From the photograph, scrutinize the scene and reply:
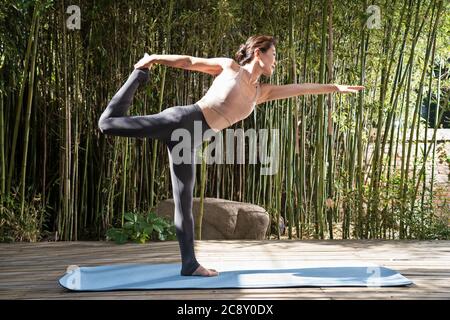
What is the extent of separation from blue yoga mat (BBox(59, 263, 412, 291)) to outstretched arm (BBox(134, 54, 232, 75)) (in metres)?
1.09

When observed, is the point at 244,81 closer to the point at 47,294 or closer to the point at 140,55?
the point at 47,294

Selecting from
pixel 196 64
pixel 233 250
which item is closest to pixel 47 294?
pixel 196 64

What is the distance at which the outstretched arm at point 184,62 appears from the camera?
3526 mm

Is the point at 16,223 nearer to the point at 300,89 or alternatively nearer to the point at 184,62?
the point at 184,62

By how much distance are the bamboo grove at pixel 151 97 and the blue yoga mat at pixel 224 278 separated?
4.93ft

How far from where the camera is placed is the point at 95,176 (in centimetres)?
583

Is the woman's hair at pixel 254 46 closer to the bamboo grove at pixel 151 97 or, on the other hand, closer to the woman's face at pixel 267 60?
the woman's face at pixel 267 60

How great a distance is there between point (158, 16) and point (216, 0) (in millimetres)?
471

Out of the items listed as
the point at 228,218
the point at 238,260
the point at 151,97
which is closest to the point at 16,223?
the point at 151,97

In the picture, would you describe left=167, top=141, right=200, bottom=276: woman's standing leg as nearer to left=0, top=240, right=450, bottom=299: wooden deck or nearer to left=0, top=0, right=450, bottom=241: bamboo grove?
left=0, top=240, right=450, bottom=299: wooden deck

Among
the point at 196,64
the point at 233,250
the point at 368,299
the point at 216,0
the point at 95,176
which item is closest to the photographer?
the point at 368,299

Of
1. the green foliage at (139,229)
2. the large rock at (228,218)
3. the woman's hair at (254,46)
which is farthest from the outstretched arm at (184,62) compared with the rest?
the large rock at (228,218)

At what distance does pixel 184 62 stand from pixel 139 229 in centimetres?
194

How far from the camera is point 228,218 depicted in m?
5.71
